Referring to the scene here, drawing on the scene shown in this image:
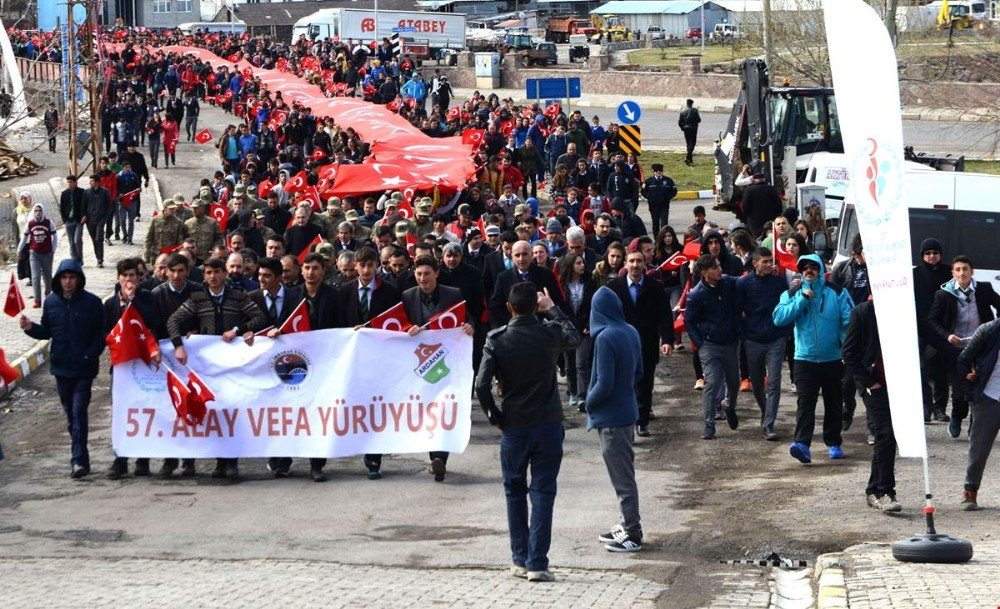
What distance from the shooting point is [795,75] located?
160ft

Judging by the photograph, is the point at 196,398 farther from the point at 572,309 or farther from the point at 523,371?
the point at 523,371

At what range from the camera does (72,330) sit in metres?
12.5

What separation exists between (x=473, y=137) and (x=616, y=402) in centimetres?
2226

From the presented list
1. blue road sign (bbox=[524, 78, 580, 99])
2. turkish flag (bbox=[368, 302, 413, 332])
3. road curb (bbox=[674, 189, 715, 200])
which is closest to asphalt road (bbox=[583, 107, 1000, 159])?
blue road sign (bbox=[524, 78, 580, 99])

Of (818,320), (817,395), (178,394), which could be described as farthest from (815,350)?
(178,394)

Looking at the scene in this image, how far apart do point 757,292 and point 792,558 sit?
13.8 ft

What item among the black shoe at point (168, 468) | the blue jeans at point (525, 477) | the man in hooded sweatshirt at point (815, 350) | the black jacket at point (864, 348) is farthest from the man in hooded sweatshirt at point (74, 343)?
the black jacket at point (864, 348)

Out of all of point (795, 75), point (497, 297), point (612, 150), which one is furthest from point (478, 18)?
point (497, 297)

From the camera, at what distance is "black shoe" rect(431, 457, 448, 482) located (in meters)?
A: 12.3

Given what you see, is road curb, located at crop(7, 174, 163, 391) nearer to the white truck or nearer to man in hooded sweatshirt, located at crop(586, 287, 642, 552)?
man in hooded sweatshirt, located at crop(586, 287, 642, 552)

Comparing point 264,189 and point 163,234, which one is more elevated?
point 264,189

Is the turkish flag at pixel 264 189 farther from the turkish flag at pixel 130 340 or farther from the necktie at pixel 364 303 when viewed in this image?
the turkish flag at pixel 130 340

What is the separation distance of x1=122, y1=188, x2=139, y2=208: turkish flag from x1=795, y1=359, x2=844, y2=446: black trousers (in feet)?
57.8

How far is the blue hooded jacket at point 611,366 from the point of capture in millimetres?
10125
